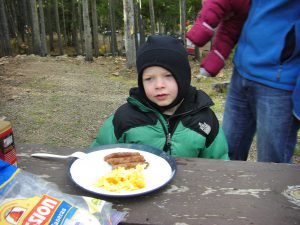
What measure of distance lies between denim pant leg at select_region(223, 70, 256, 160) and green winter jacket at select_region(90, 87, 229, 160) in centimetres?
43

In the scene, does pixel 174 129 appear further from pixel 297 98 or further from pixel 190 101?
pixel 297 98

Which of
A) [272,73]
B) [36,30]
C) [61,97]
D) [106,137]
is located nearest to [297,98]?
[272,73]

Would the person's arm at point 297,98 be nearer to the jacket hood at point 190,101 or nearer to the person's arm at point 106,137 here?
the jacket hood at point 190,101

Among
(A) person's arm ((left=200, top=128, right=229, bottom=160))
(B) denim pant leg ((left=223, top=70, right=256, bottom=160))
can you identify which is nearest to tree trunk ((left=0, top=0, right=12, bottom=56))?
(B) denim pant leg ((left=223, top=70, right=256, bottom=160))

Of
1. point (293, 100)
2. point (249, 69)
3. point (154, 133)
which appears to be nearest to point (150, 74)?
point (154, 133)

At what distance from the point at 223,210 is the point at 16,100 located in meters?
7.77

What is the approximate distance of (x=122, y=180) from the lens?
1.42 meters

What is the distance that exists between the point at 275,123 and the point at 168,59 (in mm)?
775

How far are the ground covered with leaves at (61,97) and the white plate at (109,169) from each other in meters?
3.88

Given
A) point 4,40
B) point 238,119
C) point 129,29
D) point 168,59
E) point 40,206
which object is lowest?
point 4,40

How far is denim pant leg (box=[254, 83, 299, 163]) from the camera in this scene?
2180mm

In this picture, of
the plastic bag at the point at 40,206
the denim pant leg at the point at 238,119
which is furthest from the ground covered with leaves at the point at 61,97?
the plastic bag at the point at 40,206

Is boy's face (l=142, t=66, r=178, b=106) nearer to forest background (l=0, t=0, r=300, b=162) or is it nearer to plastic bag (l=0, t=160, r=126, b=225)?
plastic bag (l=0, t=160, r=126, b=225)

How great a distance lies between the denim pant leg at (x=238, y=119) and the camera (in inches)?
97.9
